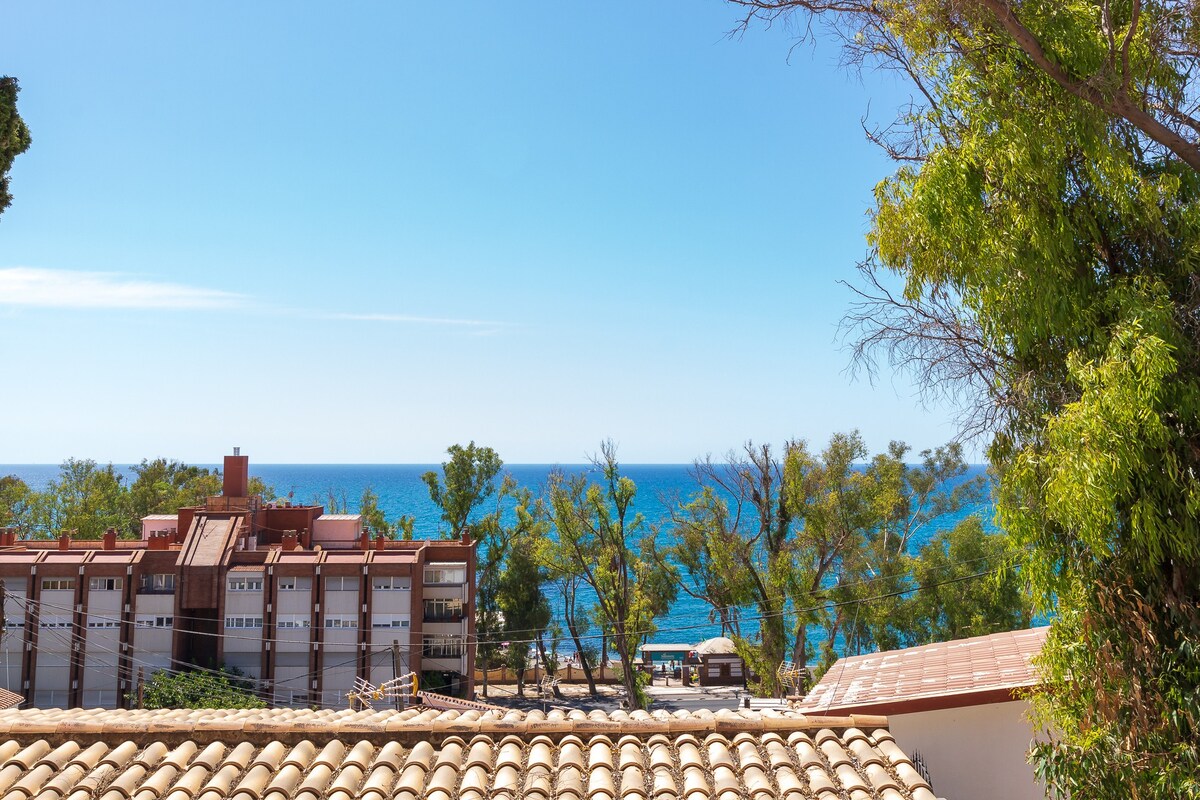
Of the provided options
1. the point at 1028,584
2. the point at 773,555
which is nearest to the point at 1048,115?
the point at 1028,584

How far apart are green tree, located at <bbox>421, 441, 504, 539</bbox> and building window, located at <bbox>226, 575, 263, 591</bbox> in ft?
51.3

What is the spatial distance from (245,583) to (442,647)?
841 centimetres

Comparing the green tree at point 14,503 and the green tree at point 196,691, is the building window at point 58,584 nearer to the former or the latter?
the green tree at point 196,691

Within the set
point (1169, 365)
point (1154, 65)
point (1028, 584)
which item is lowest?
point (1028, 584)

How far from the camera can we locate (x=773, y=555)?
33656 mm

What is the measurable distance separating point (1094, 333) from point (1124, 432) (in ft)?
2.51

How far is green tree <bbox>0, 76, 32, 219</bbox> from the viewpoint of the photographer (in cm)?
1039

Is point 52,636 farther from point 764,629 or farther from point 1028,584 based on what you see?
point 1028,584

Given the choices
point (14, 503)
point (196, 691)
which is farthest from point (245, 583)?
point (14, 503)

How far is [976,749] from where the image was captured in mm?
7684

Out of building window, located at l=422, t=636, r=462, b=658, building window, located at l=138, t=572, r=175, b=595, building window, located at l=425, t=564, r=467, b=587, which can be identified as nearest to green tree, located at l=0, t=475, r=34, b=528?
building window, located at l=138, t=572, r=175, b=595

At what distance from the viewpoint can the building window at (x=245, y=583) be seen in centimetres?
3844

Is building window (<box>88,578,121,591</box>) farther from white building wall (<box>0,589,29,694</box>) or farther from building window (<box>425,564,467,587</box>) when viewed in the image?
building window (<box>425,564,467,587</box>)

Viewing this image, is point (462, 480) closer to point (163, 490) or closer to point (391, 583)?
point (391, 583)
